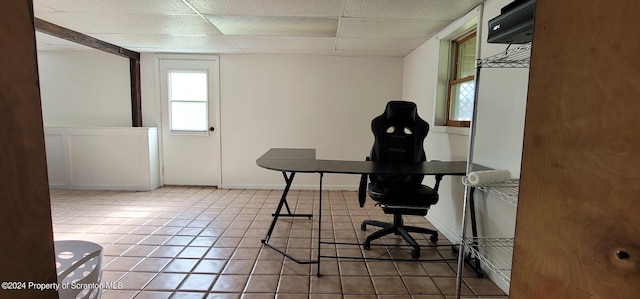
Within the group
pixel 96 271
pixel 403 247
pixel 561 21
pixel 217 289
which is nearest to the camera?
pixel 561 21

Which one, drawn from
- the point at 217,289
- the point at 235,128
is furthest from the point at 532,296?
the point at 235,128

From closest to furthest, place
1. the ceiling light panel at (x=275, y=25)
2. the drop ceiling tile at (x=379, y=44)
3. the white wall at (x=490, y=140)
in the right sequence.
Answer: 1. the white wall at (x=490, y=140)
2. the ceiling light panel at (x=275, y=25)
3. the drop ceiling tile at (x=379, y=44)

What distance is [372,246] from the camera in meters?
2.67

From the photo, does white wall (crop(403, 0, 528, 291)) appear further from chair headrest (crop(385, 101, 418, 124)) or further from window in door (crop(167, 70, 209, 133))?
window in door (crop(167, 70, 209, 133))

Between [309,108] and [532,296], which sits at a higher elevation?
[309,108]

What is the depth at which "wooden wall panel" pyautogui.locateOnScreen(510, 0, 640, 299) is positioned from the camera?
1.68 feet

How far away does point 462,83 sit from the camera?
2916 millimetres

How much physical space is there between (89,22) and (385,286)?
150 inches

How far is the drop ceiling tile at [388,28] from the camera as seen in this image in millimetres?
2812

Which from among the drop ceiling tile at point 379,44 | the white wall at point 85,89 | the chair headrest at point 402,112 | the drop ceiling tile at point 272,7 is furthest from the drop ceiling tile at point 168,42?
the chair headrest at point 402,112

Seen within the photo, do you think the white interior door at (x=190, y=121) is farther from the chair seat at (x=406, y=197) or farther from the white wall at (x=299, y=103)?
the chair seat at (x=406, y=197)

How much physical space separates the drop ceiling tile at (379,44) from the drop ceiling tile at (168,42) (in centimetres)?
152

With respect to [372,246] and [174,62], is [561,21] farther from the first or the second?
[174,62]

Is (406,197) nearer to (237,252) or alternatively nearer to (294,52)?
(237,252)
